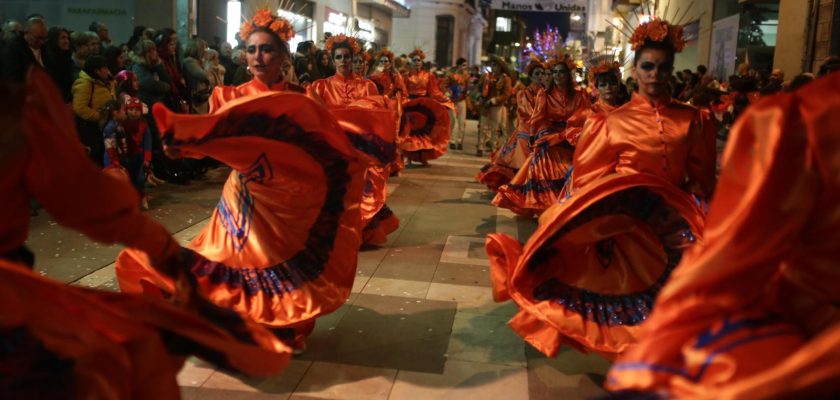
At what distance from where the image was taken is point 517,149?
30.4 feet

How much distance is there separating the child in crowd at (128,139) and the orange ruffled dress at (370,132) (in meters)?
1.89

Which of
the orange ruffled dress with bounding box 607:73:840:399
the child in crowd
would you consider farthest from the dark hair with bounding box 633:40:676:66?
the child in crowd

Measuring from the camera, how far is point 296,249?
13.3 feet

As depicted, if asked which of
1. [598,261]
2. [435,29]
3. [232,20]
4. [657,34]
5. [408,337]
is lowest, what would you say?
[408,337]

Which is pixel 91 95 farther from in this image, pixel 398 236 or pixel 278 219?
pixel 278 219

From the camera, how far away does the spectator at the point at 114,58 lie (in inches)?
326

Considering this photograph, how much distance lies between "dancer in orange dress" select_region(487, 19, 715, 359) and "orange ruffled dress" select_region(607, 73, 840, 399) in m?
1.95

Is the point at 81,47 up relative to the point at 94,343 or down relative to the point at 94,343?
up

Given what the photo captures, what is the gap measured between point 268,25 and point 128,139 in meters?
4.00

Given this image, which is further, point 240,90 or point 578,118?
point 578,118

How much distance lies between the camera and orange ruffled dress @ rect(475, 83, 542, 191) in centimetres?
917

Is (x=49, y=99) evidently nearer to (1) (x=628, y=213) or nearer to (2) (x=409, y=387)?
(2) (x=409, y=387)

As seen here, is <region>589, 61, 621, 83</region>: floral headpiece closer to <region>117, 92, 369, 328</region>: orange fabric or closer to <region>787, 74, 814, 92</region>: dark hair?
<region>787, 74, 814, 92</region>: dark hair

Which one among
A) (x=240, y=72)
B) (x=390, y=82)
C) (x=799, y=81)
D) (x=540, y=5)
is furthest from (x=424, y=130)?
(x=540, y=5)
